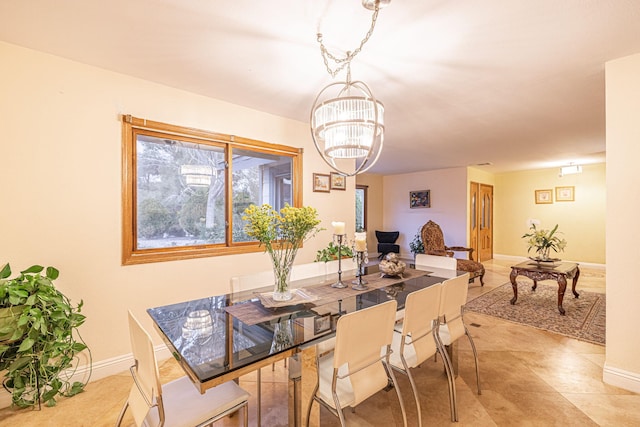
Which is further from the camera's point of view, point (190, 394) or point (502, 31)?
point (502, 31)

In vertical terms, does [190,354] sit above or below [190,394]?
above

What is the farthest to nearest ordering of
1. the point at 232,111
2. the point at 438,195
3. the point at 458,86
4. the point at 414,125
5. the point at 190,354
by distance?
1. the point at 438,195
2. the point at 414,125
3. the point at 232,111
4. the point at 458,86
5. the point at 190,354

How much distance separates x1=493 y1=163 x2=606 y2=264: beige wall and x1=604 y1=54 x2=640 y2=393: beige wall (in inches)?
228

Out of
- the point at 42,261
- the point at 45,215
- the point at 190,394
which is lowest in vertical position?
the point at 190,394

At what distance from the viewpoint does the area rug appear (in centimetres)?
314

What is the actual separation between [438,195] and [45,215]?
7.19 meters

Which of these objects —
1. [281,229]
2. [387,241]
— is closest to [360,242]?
[281,229]

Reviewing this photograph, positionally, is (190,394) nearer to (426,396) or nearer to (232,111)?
(426,396)

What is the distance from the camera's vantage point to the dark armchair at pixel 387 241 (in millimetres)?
7441

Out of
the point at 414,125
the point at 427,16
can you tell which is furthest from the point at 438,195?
the point at 427,16

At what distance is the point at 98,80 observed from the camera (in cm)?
225

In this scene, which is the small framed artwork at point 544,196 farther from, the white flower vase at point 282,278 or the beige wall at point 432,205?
the white flower vase at point 282,278

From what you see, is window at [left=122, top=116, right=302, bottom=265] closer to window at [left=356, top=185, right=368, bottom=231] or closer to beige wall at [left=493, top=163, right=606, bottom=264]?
window at [left=356, top=185, right=368, bottom=231]

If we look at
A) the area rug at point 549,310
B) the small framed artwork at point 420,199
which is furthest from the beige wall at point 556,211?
the area rug at point 549,310
